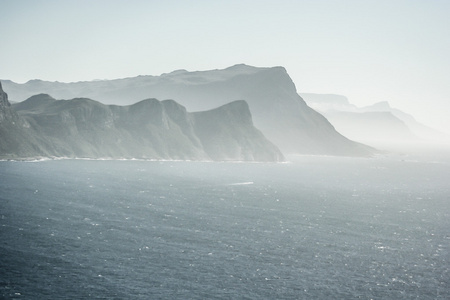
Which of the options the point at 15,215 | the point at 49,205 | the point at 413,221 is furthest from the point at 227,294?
the point at 413,221

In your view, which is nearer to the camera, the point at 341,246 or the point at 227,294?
the point at 227,294

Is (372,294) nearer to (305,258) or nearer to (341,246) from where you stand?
(305,258)

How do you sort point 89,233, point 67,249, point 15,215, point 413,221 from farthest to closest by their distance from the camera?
point 413,221, point 15,215, point 89,233, point 67,249

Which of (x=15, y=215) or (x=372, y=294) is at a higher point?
(x=15, y=215)

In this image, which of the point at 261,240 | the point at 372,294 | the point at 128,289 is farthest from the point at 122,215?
the point at 372,294

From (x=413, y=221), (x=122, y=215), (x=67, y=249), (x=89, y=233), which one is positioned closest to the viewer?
(x=67, y=249)

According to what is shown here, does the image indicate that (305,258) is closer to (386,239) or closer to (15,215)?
(386,239)
